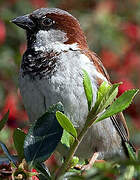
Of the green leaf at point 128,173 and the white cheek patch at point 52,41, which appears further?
the white cheek patch at point 52,41

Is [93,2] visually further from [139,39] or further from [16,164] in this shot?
[16,164]

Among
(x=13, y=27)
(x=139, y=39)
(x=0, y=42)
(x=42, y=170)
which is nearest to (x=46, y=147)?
(x=42, y=170)

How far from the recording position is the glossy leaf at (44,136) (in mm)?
1185

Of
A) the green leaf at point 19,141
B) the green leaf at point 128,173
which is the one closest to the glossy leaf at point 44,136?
the green leaf at point 19,141

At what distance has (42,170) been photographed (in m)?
1.24

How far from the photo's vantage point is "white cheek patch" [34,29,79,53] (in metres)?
2.44

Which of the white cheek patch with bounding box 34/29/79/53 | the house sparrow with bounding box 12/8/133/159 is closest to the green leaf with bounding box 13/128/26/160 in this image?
the house sparrow with bounding box 12/8/133/159

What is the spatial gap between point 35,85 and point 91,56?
1.26ft

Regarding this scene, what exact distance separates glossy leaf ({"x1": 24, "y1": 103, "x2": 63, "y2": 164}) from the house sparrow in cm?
86

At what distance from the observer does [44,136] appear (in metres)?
1.20

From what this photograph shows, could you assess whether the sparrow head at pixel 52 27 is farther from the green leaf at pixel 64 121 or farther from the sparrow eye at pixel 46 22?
the green leaf at pixel 64 121

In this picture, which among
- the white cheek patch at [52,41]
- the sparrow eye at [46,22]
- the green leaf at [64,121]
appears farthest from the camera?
the sparrow eye at [46,22]

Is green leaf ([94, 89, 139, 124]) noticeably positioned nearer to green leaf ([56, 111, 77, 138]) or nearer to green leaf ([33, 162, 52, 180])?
green leaf ([56, 111, 77, 138])

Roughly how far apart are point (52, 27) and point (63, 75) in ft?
1.47
